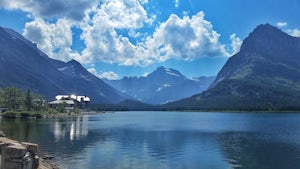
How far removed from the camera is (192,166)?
63750 mm

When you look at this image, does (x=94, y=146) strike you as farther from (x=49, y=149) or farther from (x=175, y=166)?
(x=175, y=166)

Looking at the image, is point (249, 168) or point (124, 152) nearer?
point (249, 168)

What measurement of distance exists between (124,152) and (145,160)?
445 inches

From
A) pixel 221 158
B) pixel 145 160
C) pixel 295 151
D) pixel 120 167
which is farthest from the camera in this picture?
pixel 295 151

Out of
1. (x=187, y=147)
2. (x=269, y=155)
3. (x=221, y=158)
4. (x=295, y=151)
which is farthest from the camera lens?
(x=187, y=147)

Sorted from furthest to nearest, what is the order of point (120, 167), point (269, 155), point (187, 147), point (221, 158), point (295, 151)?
point (187, 147), point (295, 151), point (269, 155), point (221, 158), point (120, 167)

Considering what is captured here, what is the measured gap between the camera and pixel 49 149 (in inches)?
3194

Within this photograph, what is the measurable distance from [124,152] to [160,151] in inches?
344

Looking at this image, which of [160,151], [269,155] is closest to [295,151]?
[269,155]

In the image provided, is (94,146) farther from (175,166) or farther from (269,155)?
(269,155)

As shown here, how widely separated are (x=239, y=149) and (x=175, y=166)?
1189 inches

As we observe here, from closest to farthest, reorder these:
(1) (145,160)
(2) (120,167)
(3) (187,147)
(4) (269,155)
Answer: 1. (2) (120,167)
2. (1) (145,160)
3. (4) (269,155)
4. (3) (187,147)

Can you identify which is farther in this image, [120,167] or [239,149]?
[239,149]

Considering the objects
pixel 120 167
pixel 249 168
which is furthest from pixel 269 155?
pixel 120 167
